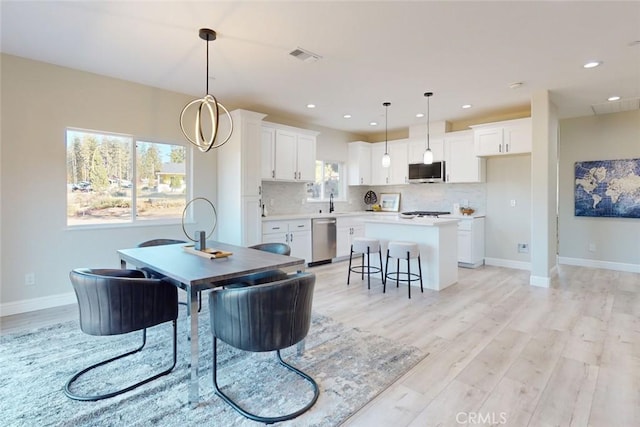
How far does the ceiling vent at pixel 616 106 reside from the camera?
4.85 m

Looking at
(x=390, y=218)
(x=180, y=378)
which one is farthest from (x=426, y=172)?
(x=180, y=378)

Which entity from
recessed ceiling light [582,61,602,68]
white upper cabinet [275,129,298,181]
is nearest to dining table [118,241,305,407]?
white upper cabinet [275,129,298,181]

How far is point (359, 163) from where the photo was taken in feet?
23.5

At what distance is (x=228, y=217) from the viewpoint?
500cm

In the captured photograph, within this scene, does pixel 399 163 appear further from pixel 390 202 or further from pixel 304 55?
pixel 304 55

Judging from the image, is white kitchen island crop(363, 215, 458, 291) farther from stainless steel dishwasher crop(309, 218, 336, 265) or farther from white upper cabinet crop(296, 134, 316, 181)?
white upper cabinet crop(296, 134, 316, 181)

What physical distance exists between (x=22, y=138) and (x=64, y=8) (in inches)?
65.6

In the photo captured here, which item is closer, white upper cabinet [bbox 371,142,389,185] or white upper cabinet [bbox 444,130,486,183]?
white upper cabinet [bbox 444,130,486,183]

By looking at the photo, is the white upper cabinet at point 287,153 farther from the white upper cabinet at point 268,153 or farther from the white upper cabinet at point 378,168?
the white upper cabinet at point 378,168

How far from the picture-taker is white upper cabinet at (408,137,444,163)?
6.25 meters

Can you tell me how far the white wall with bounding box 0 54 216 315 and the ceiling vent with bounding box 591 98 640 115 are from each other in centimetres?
659

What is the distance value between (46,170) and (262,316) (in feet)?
11.1

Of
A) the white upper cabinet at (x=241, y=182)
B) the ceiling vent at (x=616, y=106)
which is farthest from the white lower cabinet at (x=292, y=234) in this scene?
the ceiling vent at (x=616, y=106)

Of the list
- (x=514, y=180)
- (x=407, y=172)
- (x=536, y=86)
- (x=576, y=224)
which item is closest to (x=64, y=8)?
(x=536, y=86)
